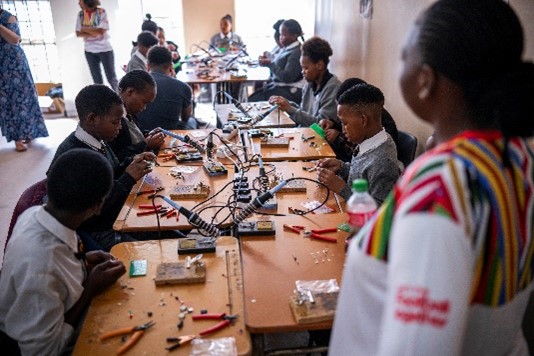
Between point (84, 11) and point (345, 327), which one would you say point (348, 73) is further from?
point (345, 327)

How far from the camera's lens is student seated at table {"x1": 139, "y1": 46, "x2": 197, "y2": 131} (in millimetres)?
4105

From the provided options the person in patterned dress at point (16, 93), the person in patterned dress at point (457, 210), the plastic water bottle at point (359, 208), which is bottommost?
the person in patterned dress at point (16, 93)

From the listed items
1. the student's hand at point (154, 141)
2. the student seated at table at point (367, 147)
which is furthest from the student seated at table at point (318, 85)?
the student seated at table at point (367, 147)

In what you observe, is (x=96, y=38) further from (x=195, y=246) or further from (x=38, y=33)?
(x=195, y=246)

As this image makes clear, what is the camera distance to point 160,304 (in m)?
1.53

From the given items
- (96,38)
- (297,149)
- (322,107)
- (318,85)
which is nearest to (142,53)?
(96,38)

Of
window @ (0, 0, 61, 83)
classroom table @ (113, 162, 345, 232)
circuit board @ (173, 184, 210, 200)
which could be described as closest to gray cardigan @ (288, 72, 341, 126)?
classroom table @ (113, 162, 345, 232)

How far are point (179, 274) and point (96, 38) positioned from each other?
5.86 meters

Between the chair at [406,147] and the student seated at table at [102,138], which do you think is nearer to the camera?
the student seated at table at [102,138]

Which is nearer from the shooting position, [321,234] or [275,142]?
[321,234]

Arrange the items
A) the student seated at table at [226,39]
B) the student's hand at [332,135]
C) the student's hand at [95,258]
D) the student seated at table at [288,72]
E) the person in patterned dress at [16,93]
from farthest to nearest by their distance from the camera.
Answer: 1. the student seated at table at [226,39]
2. the student seated at table at [288,72]
3. the person in patterned dress at [16,93]
4. the student's hand at [332,135]
5. the student's hand at [95,258]

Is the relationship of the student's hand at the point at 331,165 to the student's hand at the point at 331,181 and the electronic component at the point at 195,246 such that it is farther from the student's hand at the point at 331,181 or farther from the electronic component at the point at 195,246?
the electronic component at the point at 195,246

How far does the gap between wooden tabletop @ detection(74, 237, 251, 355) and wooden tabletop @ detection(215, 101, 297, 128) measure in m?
2.18

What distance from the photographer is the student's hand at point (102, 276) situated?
157 cm
